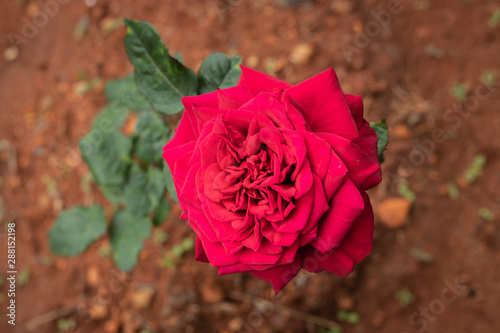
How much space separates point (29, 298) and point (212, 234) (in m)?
2.15

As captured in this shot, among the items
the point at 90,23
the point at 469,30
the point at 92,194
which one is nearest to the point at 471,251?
the point at 469,30

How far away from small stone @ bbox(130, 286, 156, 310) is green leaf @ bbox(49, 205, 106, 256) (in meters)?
0.60

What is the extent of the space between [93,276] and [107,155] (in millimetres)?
1148

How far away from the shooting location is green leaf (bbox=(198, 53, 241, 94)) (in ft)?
4.42

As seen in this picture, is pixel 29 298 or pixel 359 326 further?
pixel 29 298

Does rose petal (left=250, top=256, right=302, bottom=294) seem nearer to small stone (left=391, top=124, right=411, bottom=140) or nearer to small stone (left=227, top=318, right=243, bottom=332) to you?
small stone (left=227, top=318, right=243, bottom=332)

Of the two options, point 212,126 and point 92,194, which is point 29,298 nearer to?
point 92,194

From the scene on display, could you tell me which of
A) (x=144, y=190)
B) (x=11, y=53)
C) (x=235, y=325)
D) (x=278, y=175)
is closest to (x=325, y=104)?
(x=278, y=175)

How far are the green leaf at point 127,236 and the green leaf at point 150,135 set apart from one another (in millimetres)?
279

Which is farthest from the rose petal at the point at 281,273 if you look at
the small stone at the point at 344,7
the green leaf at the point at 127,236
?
the small stone at the point at 344,7

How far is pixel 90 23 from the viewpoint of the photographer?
9.83 ft

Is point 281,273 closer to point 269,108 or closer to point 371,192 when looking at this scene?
point 269,108

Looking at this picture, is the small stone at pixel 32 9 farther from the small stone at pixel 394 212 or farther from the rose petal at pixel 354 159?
the rose petal at pixel 354 159

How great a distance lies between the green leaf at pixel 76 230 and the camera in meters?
1.83
